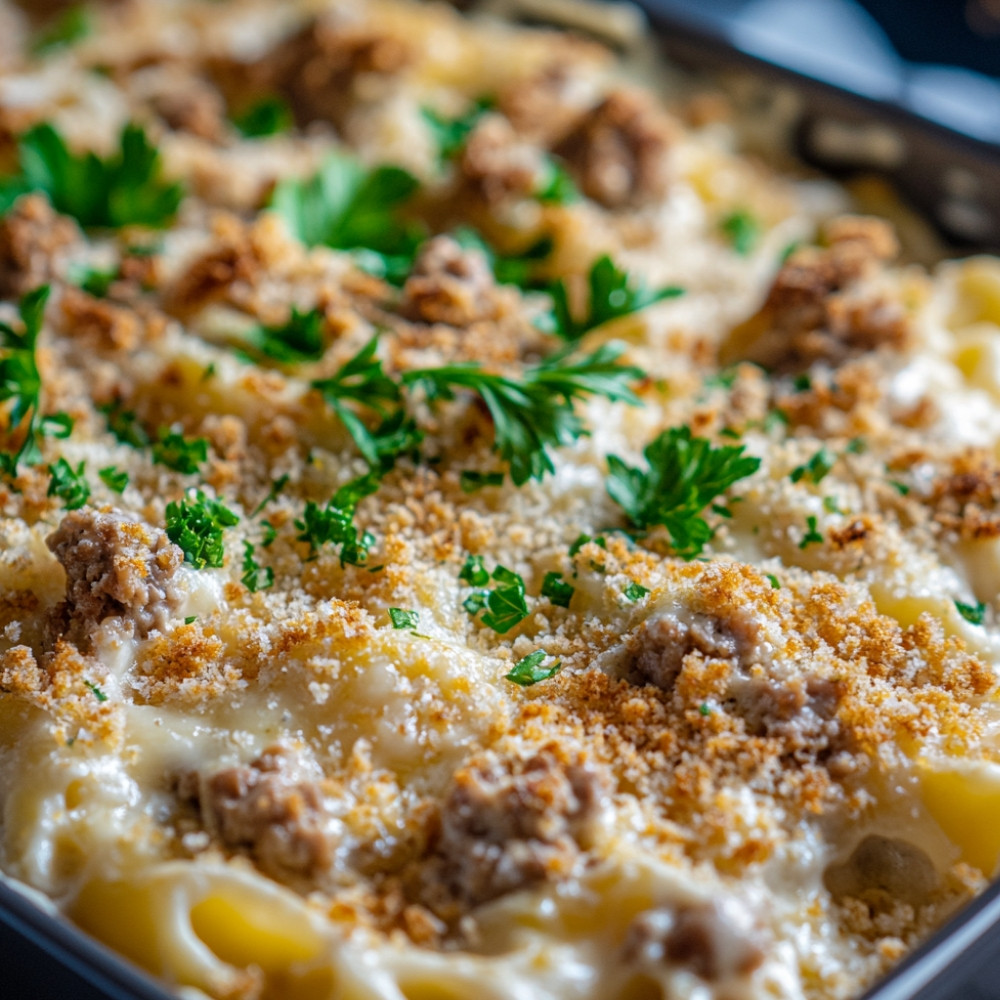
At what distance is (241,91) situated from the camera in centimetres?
558

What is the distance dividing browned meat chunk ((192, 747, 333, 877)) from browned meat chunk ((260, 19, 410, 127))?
3.35 meters

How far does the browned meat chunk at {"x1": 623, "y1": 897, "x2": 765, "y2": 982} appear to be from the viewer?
98.3 inches

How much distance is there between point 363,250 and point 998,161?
98.6 inches

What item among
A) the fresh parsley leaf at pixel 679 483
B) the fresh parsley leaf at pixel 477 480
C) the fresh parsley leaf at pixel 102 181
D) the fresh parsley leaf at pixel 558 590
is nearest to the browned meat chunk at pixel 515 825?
the fresh parsley leaf at pixel 558 590

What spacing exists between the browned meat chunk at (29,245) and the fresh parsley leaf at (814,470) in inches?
98.4

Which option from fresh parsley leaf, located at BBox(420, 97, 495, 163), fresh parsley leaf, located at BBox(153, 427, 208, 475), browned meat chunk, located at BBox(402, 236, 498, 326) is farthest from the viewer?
fresh parsley leaf, located at BBox(420, 97, 495, 163)

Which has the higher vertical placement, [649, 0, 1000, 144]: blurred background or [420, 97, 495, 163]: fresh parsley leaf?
[649, 0, 1000, 144]: blurred background

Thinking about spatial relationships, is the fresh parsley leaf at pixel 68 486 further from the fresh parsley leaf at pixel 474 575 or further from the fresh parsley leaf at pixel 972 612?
the fresh parsley leaf at pixel 972 612

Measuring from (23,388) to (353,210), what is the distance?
4.92ft

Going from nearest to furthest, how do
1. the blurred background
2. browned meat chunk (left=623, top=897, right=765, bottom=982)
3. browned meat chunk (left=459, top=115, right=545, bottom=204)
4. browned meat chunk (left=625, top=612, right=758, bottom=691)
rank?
browned meat chunk (left=623, top=897, right=765, bottom=982)
browned meat chunk (left=625, top=612, right=758, bottom=691)
browned meat chunk (left=459, top=115, right=545, bottom=204)
the blurred background

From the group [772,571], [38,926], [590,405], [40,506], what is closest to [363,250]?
[590,405]

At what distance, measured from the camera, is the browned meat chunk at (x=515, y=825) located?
2.62 metres

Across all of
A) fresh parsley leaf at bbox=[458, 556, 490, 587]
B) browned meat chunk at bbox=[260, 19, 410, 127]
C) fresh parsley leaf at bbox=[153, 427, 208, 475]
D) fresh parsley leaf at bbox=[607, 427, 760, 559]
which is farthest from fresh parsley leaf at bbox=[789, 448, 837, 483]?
browned meat chunk at bbox=[260, 19, 410, 127]

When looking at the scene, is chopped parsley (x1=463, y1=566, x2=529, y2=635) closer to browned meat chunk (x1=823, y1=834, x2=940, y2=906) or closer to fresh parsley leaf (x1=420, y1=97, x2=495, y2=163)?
browned meat chunk (x1=823, y1=834, x2=940, y2=906)
